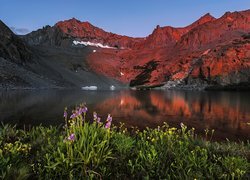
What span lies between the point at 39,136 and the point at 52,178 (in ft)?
15.6

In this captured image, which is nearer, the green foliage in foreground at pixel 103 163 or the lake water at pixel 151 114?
the green foliage in foreground at pixel 103 163

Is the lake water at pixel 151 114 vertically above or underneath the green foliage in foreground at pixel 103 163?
underneath

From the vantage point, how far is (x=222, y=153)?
42.1 ft

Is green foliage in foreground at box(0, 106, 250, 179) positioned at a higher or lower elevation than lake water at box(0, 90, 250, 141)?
higher

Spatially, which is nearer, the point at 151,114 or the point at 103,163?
the point at 103,163

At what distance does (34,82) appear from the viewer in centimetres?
19225

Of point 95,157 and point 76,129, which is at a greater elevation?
point 76,129

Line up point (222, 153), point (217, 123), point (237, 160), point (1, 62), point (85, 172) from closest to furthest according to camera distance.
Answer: point (85, 172) → point (237, 160) → point (222, 153) → point (217, 123) → point (1, 62)

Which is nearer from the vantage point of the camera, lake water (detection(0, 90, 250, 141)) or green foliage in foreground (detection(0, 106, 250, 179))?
green foliage in foreground (detection(0, 106, 250, 179))

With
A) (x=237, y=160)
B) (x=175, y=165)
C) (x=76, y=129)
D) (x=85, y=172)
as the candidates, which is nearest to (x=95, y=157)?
(x=85, y=172)

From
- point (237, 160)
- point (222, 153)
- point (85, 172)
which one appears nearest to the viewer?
point (85, 172)

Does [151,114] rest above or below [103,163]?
below

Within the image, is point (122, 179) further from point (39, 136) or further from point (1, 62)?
point (1, 62)

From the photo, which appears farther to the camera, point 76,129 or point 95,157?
point 76,129
